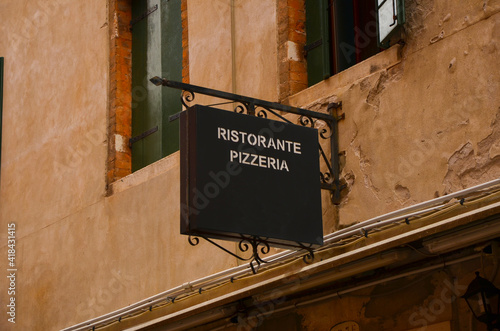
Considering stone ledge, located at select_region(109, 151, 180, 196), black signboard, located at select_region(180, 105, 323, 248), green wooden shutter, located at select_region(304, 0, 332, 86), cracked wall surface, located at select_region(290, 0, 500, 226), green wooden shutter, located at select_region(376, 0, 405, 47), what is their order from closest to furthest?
black signboard, located at select_region(180, 105, 323, 248)
cracked wall surface, located at select_region(290, 0, 500, 226)
green wooden shutter, located at select_region(376, 0, 405, 47)
green wooden shutter, located at select_region(304, 0, 332, 86)
stone ledge, located at select_region(109, 151, 180, 196)

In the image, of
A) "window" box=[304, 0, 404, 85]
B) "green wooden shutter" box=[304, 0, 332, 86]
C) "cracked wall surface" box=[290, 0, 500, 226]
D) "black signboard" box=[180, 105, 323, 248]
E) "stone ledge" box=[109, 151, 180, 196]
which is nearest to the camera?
"black signboard" box=[180, 105, 323, 248]

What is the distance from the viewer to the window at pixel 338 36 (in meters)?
9.64

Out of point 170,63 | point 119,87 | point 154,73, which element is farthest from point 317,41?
point 119,87

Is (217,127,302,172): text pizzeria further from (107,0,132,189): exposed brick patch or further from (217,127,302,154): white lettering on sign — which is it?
(107,0,132,189): exposed brick patch

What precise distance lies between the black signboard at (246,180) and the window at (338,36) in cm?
151

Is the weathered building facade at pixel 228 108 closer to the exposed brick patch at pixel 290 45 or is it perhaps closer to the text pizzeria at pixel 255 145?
the exposed brick patch at pixel 290 45

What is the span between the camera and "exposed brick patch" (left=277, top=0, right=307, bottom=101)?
10.1m

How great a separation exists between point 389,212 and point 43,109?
21.7 feet

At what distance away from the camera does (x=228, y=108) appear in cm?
1062

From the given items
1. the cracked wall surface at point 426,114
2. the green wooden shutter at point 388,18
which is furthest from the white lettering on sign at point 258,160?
the green wooden shutter at point 388,18

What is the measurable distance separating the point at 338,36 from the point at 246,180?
2.29 m

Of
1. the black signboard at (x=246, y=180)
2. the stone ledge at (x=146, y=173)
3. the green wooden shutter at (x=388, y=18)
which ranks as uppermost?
the green wooden shutter at (x=388, y=18)

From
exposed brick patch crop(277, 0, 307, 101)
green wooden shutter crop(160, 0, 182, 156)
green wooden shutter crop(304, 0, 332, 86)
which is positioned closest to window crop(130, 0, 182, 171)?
green wooden shutter crop(160, 0, 182, 156)

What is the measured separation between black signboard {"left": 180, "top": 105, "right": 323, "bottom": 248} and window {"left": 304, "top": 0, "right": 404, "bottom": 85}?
1506 millimetres
